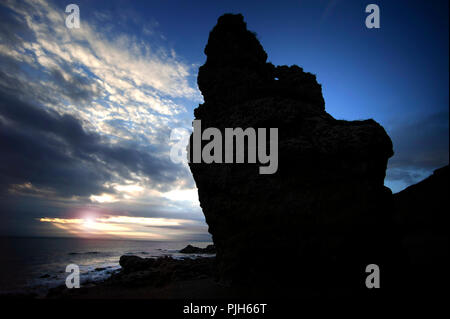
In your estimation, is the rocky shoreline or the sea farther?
the sea

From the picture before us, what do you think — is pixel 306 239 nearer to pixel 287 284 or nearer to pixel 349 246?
pixel 349 246

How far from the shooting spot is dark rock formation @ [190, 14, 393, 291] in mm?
8797

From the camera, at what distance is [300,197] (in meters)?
9.70

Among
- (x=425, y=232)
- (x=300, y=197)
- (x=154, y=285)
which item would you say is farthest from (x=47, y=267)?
(x=425, y=232)

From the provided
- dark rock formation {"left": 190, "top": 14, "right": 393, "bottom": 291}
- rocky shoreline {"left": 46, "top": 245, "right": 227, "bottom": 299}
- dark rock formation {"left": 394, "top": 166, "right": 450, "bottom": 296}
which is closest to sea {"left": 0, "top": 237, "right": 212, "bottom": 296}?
rocky shoreline {"left": 46, "top": 245, "right": 227, "bottom": 299}

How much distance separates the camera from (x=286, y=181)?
1010 cm

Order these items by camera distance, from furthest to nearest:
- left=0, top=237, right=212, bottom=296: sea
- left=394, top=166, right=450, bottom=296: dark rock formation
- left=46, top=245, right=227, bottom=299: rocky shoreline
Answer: left=0, top=237, right=212, bottom=296: sea < left=46, top=245, right=227, bottom=299: rocky shoreline < left=394, top=166, right=450, bottom=296: dark rock formation

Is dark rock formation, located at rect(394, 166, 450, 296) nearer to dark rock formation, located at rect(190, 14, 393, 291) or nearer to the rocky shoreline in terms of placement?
dark rock formation, located at rect(190, 14, 393, 291)

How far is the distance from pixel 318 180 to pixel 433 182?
3375 centimetres

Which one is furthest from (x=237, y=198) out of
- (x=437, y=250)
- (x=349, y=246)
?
(x=437, y=250)

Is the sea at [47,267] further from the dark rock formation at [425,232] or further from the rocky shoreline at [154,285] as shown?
the dark rock formation at [425,232]

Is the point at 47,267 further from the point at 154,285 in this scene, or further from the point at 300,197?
the point at 300,197

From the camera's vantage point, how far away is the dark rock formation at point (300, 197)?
8.80m
